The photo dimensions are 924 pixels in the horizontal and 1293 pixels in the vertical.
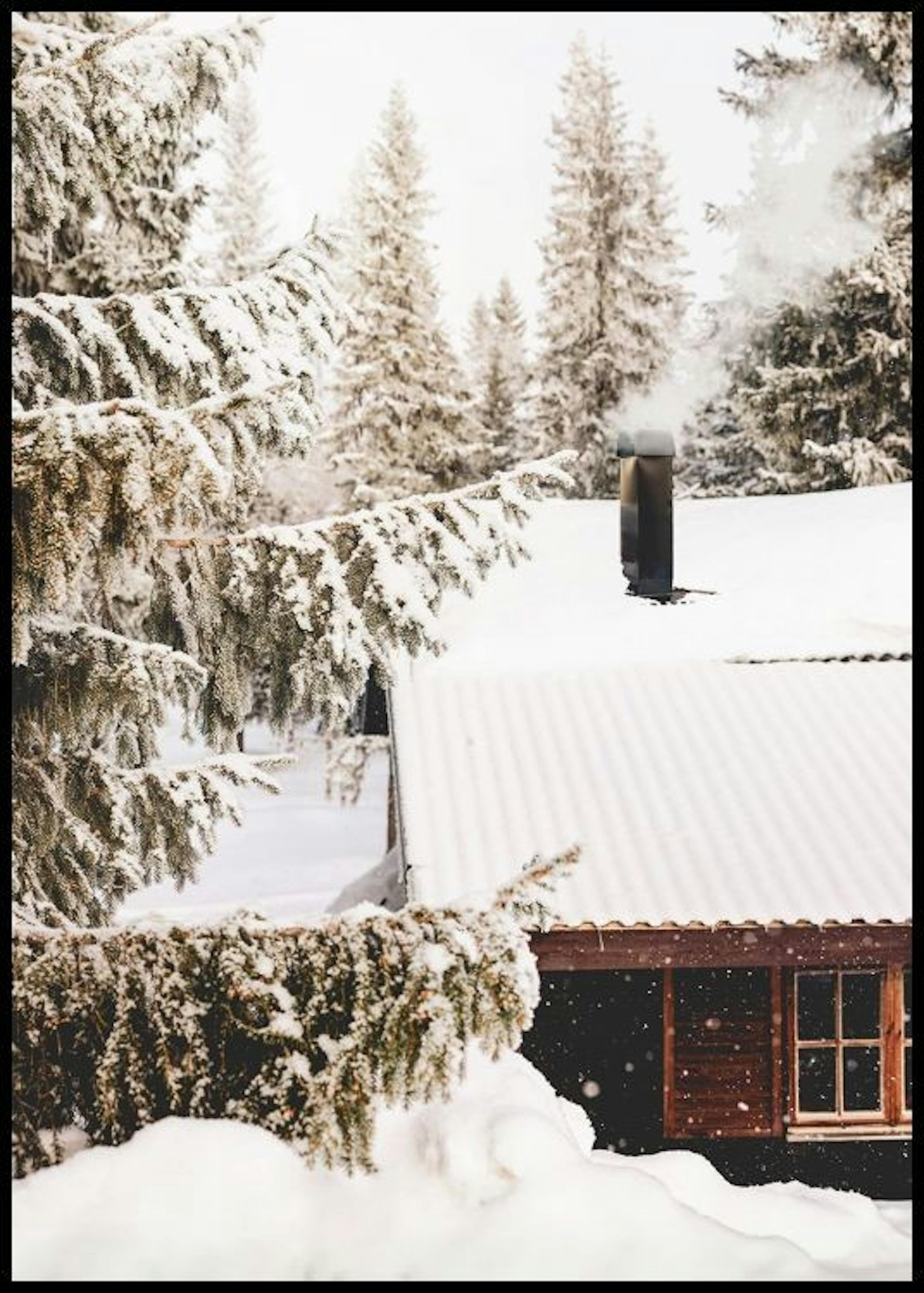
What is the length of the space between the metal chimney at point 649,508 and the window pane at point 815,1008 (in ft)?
14.6

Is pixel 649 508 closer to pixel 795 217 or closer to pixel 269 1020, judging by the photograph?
pixel 269 1020

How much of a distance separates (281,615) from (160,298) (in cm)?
182

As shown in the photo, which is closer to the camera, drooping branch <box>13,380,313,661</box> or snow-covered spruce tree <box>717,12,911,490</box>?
drooping branch <box>13,380,313,661</box>

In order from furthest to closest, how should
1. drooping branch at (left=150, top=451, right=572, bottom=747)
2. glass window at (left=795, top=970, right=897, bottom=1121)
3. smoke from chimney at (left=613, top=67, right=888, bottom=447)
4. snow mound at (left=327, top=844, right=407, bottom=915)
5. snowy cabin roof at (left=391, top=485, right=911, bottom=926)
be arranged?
smoke from chimney at (left=613, top=67, right=888, bottom=447)
snow mound at (left=327, top=844, right=407, bottom=915)
glass window at (left=795, top=970, right=897, bottom=1121)
snowy cabin roof at (left=391, top=485, right=911, bottom=926)
drooping branch at (left=150, top=451, right=572, bottom=747)

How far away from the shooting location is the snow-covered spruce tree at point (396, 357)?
1101 inches

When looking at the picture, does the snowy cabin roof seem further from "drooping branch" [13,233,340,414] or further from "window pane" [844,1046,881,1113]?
Answer: "window pane" [844,1046,881,1113]

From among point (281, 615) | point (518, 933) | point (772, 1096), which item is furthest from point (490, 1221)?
point (772, 1096)

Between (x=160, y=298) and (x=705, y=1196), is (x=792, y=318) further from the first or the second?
(x=705, y=1196)

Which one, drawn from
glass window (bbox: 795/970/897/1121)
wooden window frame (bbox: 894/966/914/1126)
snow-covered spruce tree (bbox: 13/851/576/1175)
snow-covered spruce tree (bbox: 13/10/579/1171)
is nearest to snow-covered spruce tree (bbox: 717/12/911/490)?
glass window (bbox: 795/970/897/1121)

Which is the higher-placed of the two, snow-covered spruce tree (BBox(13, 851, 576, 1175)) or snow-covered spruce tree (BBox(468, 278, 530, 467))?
snow-covered spruce tree (BBox(468, 278, 530, 467))

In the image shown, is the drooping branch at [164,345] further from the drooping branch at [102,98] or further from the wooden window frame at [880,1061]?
the wooden window frame at [880,1061]

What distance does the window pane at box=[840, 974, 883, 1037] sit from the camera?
→ 39.0ft

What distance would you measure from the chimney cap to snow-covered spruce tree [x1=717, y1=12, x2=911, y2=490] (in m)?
10.3

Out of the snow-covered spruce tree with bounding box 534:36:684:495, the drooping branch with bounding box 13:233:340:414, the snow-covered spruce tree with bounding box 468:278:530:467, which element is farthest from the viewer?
the snow-covered spruce tree with bounding box 468:278:530:467
